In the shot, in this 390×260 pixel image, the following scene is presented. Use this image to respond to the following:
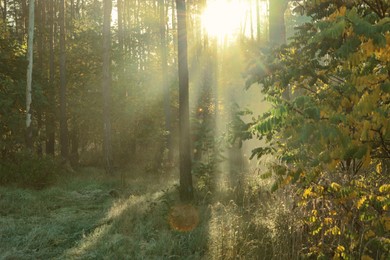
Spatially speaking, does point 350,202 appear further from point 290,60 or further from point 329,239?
point 290,60

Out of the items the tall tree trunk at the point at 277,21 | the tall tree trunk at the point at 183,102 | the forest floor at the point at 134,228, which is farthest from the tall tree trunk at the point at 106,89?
the tall tree trunk at the point at 277,21

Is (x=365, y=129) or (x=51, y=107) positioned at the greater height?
(x=51, y=107)

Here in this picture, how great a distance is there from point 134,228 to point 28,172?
7.34 metres

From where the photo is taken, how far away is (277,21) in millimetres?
10391

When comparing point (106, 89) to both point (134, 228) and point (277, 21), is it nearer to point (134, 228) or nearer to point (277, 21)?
point (277, 21)

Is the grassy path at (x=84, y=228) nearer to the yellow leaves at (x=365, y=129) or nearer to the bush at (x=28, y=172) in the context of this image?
the bush at (x=28, y=172)

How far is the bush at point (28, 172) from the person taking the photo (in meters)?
14.0

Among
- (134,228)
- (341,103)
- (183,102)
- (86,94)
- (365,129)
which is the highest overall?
(86,94)

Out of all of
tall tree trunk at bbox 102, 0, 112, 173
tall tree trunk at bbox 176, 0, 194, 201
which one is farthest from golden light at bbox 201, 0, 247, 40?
tall tree trunk at bbox 176, 0, 194, 201

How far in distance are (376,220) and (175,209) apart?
6.24m

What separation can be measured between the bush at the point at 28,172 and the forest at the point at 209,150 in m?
0.05

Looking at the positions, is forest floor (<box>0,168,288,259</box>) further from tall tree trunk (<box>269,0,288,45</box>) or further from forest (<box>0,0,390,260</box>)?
tall tree trunk (<box>269,0,288,45</box>)

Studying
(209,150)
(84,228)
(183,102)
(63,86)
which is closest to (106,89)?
(63,86)

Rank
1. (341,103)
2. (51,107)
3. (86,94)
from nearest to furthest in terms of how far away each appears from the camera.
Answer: (341,103)
(51,107)
(86,94)
